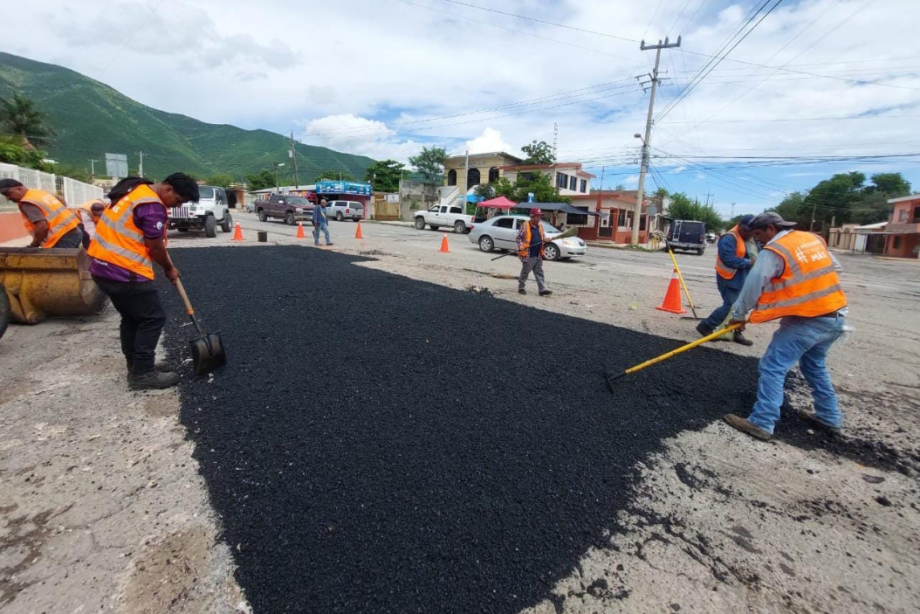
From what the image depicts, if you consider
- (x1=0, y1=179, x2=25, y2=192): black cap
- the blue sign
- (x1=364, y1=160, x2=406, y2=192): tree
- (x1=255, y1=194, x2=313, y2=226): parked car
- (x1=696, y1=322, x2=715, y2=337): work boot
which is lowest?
(x1=696, y1=322, x2=715, y2=337): work boot

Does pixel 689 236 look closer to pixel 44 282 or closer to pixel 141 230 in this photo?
pixel 141 230

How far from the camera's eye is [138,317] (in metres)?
3.24

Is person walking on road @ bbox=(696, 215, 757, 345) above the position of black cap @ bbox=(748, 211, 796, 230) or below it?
below

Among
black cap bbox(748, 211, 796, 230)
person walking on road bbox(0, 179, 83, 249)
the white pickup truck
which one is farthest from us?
the white pickup truck

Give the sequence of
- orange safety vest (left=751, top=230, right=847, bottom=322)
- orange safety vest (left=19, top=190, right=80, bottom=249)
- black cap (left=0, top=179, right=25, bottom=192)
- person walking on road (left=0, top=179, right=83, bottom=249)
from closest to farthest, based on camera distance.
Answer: orange safety vest (left=751, top=230, right=847, bottom=322) < black cap (left=0, top=179, right=25, bottom=192) < person walking on road (left=0, top=179, right=83, bottom=249) < orange safety vest (left=19, top=190, right=80, bottom=249)

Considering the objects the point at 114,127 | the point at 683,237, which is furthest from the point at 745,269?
the point at 114,127

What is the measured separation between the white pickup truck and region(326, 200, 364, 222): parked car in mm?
6126

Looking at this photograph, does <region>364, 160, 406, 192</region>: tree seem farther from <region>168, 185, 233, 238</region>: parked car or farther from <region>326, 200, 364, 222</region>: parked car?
<region>168, 185, 233, 238</region>: parked car

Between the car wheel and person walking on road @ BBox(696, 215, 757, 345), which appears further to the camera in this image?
the car wheel

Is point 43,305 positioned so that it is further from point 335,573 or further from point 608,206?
point 608,206

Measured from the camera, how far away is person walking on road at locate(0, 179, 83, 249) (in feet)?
15.7

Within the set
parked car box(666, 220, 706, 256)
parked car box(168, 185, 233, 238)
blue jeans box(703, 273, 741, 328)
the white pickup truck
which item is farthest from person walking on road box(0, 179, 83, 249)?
parked car box(666, 220, 706, 256)

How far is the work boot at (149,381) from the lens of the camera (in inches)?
130

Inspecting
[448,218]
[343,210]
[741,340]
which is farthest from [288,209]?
[741,340]
